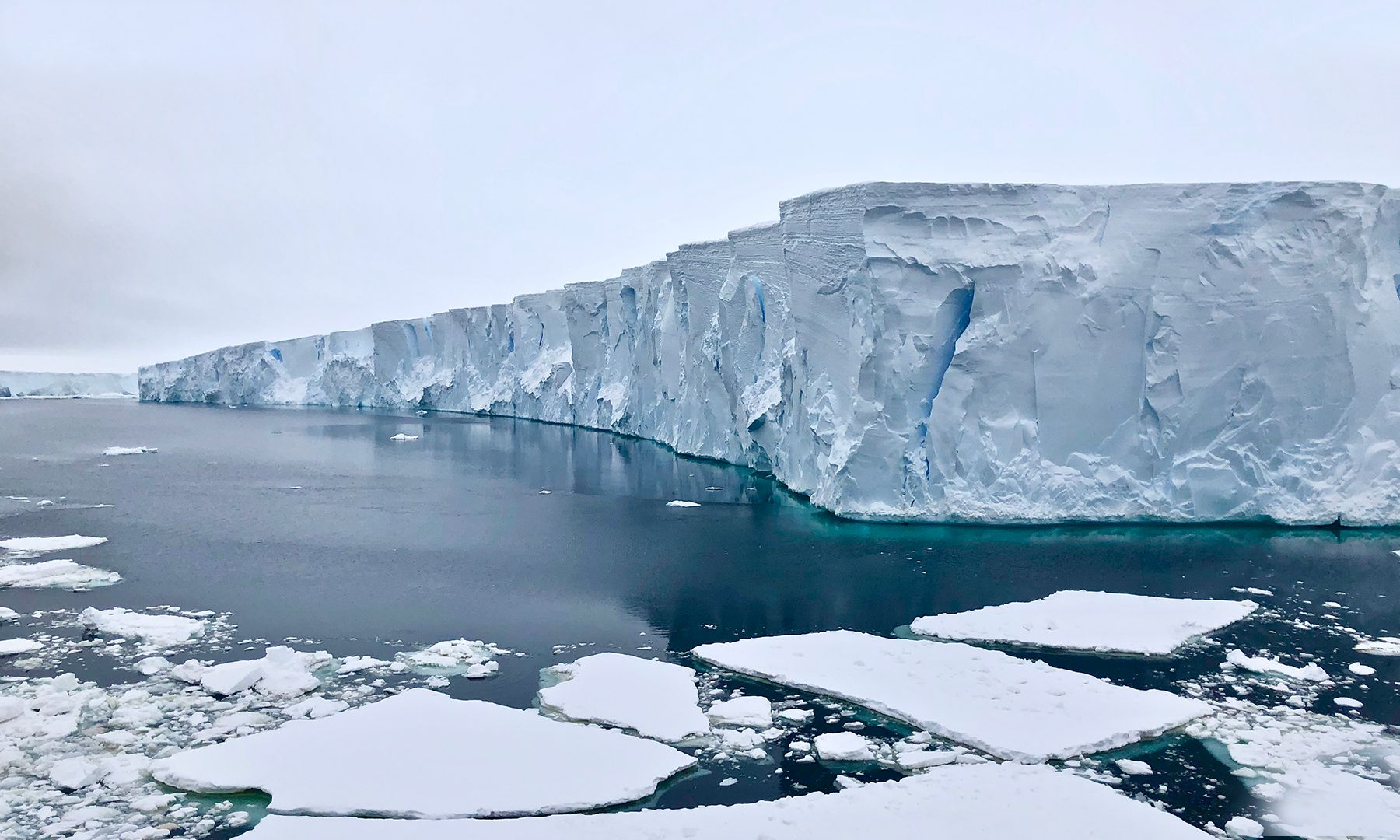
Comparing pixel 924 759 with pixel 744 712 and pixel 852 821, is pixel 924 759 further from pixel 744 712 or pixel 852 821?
pixel 744 712

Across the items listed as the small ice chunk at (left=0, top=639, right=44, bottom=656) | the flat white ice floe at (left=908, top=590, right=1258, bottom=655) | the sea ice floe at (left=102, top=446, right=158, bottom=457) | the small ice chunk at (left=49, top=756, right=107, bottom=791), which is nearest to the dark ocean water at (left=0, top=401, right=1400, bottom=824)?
the flat white ice floe at (left=908, top=590, right=1258, bottom=655)

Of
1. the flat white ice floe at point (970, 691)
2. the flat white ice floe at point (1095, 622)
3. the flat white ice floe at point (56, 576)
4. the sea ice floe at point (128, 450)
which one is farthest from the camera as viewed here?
the sea ice floe at point (128, 450)

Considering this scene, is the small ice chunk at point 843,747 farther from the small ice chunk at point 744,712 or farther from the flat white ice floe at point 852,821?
the flat white ice floe at point 852,821

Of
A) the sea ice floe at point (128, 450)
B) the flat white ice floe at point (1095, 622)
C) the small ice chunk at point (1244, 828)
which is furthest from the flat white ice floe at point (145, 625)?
the sea ice floe at point (128, 450)

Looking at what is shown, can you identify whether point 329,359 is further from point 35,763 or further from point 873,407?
point 35,763

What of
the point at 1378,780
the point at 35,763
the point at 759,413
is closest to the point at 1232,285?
the point at 759,413

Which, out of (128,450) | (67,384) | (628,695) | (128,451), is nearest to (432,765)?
(628,695)
